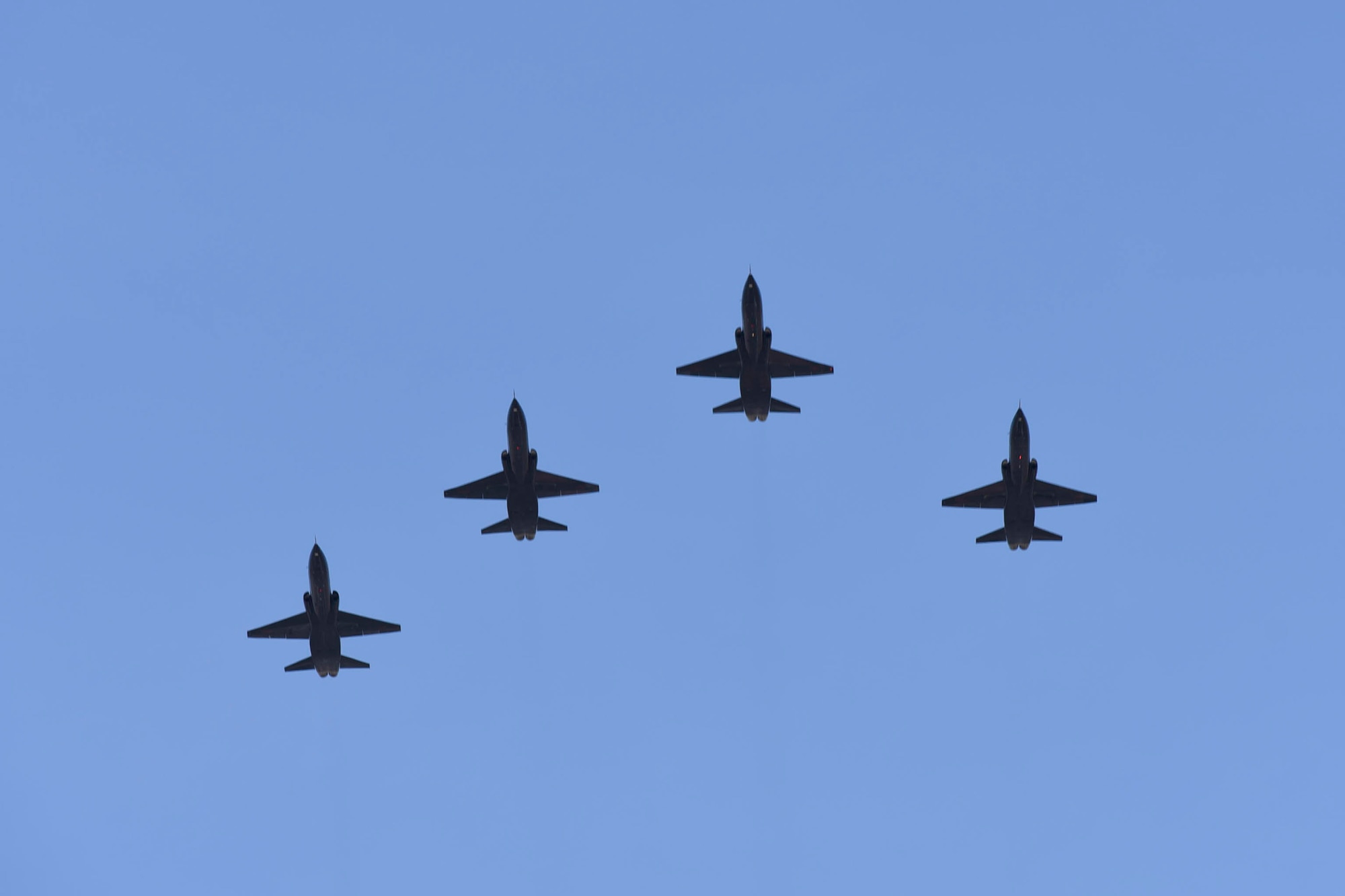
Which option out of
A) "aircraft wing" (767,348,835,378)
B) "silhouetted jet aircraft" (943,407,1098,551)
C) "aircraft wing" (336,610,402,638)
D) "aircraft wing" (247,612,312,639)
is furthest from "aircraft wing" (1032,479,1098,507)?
"aircraft wing" (247,612,312,639)

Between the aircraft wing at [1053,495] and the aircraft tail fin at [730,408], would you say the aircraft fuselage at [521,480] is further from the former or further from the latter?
the aircraft wing at [1053,495]

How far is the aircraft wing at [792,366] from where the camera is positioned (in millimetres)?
116062

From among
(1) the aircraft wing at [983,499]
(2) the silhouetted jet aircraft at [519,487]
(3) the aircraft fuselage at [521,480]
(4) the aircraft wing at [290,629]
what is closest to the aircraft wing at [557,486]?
(2) the silhouetted jet aircraft at [519,487]

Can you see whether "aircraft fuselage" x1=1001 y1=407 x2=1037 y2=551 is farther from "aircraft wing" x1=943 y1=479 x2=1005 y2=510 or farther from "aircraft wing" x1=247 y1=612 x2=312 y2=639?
"aircraft wing" x1=247 y1=612 x2=312 y2=639

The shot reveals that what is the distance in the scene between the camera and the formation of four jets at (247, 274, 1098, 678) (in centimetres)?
10938

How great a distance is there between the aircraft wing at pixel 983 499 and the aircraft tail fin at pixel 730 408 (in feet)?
54.9

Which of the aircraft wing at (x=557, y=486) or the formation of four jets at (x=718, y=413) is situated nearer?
the formation of four jets at (x=718, y=413)

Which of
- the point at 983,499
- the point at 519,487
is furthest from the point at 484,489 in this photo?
the point at 983,499

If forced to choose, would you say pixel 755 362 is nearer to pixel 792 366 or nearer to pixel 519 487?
pixel 792 366

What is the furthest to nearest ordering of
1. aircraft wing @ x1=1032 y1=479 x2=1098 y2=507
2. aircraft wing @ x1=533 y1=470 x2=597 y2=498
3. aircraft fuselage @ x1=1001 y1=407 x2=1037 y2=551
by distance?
aircraft wing @ x1=533 y1=470 x2=597 y2=498
aircraft wing @ x1=1032 y1=479 x2=1098 y2=507
aircraft fuselage @ x1=1001 y1=407 x2=1037 y2=551

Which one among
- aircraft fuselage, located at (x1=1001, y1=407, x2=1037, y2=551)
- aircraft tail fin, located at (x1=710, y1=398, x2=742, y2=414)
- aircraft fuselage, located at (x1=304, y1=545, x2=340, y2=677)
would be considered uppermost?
aircraft tail fin, located at (x1=710, y1=398, x2=742, y2=414)

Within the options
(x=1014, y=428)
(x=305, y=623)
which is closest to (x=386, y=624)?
(x=305, y=623)

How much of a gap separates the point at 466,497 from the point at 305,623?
14.4m

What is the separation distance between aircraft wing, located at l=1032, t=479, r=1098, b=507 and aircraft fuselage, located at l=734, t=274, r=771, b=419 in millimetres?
20247
